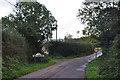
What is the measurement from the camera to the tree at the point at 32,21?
2697cm

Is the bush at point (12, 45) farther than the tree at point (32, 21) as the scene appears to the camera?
No

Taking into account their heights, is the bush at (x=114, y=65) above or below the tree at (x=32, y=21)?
below

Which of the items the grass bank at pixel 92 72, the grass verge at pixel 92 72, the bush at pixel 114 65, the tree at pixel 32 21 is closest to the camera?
the bush at pixel 114 65

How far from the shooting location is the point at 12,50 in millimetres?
20188

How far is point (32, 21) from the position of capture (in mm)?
29359

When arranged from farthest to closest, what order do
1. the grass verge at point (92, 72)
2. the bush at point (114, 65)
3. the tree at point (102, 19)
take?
1. the tree at point (102, 19)
2. the grass verge at point (92, 72)
3. the bush at point (114, 65)

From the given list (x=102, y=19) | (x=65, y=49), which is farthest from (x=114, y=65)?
(x=65, y=49)

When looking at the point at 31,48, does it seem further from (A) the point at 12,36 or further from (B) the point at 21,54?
(A) the point at 12,36

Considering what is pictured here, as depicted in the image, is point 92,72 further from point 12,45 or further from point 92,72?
point 12,45

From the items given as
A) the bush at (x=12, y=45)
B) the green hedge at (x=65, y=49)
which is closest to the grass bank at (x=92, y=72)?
the bush at (x=12, y=45)

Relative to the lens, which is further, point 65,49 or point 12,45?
point 65,49

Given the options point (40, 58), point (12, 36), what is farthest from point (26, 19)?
point (12, 36)

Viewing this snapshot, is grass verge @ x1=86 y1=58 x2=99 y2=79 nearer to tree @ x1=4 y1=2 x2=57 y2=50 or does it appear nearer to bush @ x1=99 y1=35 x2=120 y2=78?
bush @ x1=99 y1=35 x2=120 y2=78

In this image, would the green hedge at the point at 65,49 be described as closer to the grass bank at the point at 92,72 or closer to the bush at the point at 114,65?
the grass bank at the point at 92,72
